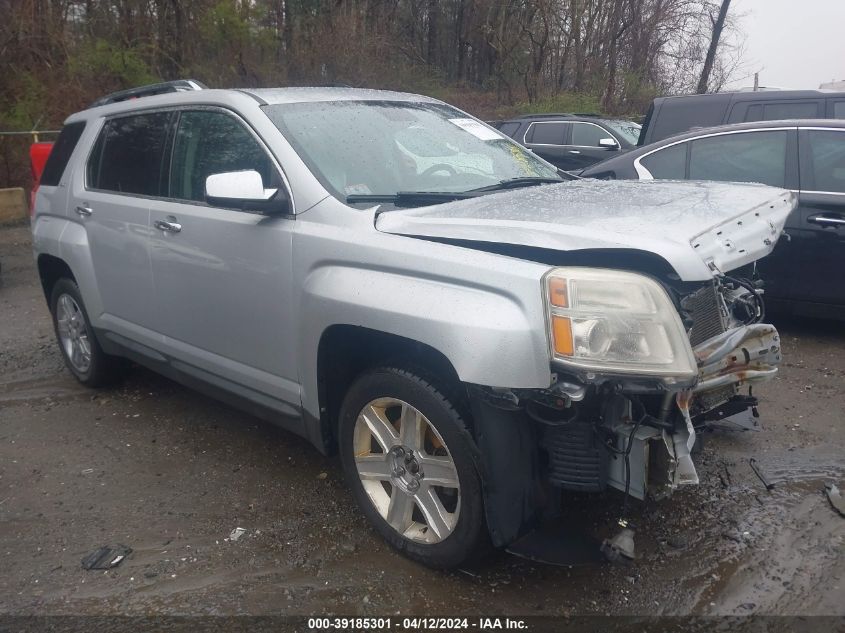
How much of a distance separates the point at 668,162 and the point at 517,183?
297 centimetres

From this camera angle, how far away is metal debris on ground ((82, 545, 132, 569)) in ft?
10.6

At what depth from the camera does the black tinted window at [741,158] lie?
5703 millimetres

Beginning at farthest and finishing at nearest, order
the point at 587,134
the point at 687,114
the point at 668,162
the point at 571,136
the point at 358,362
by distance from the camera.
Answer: the point at 571,136 → the point at 587,134 → the point at 687,114 → the point at 668,162 → the point at 358,362

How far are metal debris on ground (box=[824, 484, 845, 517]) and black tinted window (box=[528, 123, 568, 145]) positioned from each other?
10.2m

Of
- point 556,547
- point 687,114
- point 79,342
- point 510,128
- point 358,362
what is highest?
point 687,114

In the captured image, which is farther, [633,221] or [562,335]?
[633,221]

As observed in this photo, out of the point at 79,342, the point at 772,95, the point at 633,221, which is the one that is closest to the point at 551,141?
the point at 772,95

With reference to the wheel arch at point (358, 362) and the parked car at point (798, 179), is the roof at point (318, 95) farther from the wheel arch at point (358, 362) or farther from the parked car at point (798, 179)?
the parked car at point (798, 179)

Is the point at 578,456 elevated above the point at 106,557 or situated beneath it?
elevated above

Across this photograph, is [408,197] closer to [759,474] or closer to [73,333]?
[759,474]

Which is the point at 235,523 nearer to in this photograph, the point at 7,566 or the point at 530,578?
the point at 7,566

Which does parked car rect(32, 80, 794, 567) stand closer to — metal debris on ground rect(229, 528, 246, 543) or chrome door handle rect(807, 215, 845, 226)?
metal debris on ground rect(229, 528, 246, 543)

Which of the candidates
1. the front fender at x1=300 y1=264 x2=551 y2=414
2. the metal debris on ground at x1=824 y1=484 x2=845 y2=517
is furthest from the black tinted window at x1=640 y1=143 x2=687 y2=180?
the front fender at x1=300 y1=264 x2=551 y2=414

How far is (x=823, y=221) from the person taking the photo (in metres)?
5.32
